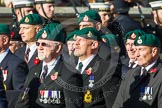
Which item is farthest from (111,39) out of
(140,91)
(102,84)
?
(140,91)

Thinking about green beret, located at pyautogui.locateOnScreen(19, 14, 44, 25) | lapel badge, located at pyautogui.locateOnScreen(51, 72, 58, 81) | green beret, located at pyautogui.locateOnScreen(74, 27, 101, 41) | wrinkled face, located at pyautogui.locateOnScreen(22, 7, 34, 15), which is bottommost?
lapel badge, located at pyautogui.locateOnScreen(51, 72, 58, 81)

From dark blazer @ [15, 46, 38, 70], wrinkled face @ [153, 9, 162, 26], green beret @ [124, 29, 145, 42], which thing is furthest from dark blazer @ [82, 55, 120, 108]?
wrinkled face @ [153, 9, 162, 26]

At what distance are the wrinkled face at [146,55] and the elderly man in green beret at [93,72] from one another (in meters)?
0.49

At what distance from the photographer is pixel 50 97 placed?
1378 cm

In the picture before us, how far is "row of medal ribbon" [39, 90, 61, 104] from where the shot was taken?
Answer: 1372cm

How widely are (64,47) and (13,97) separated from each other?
195 cm

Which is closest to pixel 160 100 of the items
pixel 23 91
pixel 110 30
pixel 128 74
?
pixel 128 74

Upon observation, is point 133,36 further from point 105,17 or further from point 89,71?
point 105,17

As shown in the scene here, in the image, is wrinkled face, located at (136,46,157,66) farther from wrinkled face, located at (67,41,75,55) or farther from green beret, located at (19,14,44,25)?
green beret, located at (19,14,44,25)

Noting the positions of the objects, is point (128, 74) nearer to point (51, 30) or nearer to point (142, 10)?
point (51, 30)

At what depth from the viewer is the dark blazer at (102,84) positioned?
14.1 meters

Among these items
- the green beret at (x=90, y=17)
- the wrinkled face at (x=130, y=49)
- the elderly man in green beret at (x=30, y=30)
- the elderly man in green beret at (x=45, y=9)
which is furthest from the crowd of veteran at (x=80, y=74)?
the elderly man in green beret at (x=45, y=9)

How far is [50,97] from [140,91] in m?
1.38

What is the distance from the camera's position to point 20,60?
15039 mm
